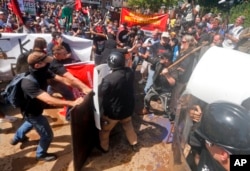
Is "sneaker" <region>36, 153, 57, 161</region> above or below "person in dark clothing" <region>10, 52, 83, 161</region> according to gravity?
below

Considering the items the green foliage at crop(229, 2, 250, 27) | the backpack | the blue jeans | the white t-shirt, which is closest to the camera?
the backpack

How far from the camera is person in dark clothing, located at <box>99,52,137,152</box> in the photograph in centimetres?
407

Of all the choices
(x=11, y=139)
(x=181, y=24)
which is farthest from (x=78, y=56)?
(x=181, y=24)

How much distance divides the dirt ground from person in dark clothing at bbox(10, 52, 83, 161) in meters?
0.24

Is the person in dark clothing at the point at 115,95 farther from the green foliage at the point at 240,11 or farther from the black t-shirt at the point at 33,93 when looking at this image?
the green foliage at the point at 240,11

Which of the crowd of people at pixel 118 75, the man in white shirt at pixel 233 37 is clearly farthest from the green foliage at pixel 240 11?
the crowd of people at pixel 118 75

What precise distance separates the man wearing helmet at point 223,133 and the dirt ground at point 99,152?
94.1 inches

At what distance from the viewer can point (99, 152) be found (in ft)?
14.9

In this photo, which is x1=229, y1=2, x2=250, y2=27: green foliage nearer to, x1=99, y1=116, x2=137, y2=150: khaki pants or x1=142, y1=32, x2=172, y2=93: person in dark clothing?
x1=142, y1=32, x2=172, y2=93: person in dark clothing

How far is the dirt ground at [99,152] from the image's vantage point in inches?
165

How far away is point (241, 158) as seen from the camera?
1.82 metres

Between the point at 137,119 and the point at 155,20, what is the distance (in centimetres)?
476

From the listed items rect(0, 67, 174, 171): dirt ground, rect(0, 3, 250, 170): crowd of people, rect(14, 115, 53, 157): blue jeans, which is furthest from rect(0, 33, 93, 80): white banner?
rect(14, 115, 53, 157): blue jeans

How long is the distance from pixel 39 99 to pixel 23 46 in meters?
3.62
